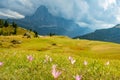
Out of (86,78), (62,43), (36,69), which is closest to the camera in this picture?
(86,78)

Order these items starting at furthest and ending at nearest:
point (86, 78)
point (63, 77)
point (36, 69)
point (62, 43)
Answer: point (62, 43), point (36, 69), point (86, 78), point (63, 77)

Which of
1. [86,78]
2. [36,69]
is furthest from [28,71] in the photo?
[86,78]

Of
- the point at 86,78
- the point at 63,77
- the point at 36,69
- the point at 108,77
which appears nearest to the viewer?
the point at 63,77

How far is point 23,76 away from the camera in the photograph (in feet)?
27.5

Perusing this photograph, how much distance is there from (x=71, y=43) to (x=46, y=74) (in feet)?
455

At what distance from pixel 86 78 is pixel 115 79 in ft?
3.02

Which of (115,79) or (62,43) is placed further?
(62,43)

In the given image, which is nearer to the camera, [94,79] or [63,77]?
[63,77]

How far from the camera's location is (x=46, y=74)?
28.5 feet

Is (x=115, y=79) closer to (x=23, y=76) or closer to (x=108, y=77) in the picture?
(x=108, y=77)

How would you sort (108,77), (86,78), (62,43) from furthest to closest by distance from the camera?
(62,43) < (108,77) < (86,78)

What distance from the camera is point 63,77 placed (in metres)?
7.89

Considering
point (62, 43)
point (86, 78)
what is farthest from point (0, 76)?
point (62, 43)

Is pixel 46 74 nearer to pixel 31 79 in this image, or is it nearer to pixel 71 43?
pixel 31 79
